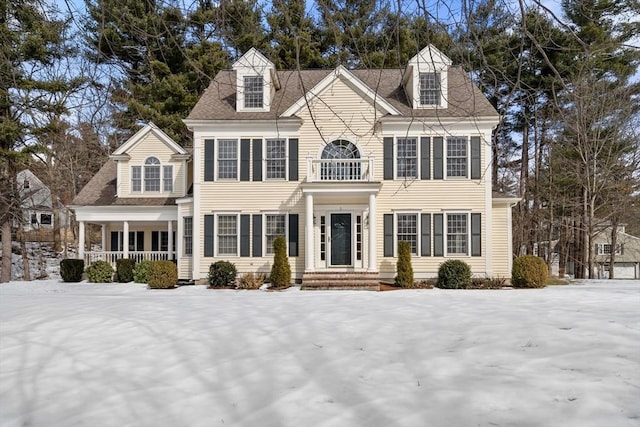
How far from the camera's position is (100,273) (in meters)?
18.2

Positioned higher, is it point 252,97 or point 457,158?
point 252,97

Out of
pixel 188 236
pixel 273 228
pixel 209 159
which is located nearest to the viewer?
pixel 273 228

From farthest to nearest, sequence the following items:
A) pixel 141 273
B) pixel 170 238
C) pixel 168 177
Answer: pixel 168 177, pixel 170 238, pixel 141 273

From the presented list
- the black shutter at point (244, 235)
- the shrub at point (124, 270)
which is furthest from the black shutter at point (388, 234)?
the shrub at point (124, 270)

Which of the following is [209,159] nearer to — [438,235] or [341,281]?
[341,281]

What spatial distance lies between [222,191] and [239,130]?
2301 millimetres

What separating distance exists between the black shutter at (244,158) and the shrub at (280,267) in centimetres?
275

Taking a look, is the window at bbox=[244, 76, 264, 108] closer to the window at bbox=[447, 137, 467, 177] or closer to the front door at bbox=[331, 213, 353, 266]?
the front door at bbox=[331, 213, 353, 266]

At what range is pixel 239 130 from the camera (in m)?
17.1

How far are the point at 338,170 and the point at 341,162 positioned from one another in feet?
1.06

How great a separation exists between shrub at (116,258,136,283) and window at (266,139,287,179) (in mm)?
6575

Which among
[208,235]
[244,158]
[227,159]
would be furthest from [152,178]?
[244,158]

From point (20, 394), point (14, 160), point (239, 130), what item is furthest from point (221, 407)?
point (14, 160)

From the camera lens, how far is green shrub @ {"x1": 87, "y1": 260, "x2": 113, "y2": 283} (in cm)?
1817
